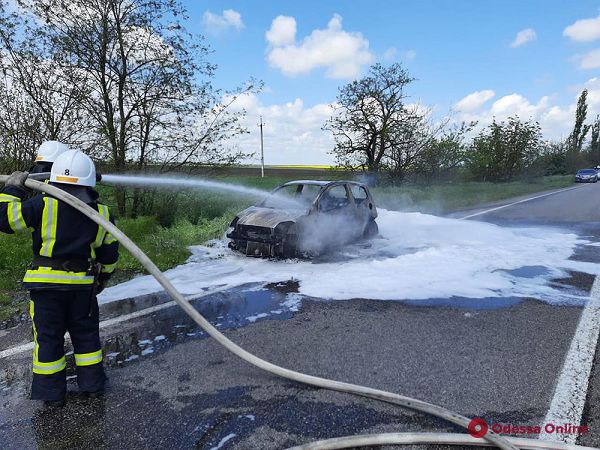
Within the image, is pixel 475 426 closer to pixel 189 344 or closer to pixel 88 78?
pixel 189 344

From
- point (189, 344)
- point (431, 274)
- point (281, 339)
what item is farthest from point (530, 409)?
point (431, 274)

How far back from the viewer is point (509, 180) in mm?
32375

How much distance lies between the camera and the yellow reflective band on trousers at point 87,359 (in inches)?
120

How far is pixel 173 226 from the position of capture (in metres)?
10.1

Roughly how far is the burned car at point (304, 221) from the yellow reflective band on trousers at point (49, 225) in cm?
434

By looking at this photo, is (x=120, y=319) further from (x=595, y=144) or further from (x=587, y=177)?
(x=595, y=144)

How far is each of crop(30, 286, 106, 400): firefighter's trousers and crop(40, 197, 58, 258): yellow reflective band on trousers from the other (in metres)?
0.28

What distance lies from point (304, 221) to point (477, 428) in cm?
508

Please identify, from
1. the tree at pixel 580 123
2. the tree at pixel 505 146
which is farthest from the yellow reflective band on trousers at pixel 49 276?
the tree at pixel 580 123

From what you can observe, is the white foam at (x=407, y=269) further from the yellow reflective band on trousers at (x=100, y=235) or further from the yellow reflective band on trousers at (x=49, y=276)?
the yellow reflective band on trousers at (x=49, y=276)

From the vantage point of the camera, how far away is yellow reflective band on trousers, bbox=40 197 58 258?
292 centimetres

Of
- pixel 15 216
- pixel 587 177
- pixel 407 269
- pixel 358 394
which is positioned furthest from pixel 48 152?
pixel 587 177

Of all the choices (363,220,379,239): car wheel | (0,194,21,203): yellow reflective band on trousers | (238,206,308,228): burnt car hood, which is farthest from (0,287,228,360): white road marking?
(363,220,379,239): car wheel

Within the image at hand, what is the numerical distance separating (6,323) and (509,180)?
33.6m
